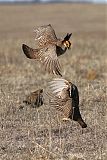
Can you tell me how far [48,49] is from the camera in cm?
744

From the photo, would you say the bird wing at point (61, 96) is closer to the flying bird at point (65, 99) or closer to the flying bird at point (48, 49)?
the flying bird at point (65, 99)

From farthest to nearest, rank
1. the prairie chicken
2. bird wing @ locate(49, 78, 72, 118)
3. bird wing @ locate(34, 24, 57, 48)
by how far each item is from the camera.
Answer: the prairie chicken < bird wing @ locate(34, 24, 57, 48) < bird wing @ locate(49, 78, 72, 118)

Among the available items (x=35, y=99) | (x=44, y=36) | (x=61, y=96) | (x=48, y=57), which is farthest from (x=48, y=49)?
(x=35, y=99)

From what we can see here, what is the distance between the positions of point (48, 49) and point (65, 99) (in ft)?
2.78

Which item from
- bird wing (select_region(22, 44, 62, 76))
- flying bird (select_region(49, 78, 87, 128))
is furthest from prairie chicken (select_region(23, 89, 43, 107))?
flying bird (select_region(49, 78, 87, 128))

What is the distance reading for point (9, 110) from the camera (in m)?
8.12

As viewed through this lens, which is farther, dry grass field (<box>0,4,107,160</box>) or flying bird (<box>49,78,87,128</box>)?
flying bird (<box>49,78,87,128</box>)

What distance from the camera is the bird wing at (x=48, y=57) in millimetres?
7152

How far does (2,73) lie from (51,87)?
18.4 feet

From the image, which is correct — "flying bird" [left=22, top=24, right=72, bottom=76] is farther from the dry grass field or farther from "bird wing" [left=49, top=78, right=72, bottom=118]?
the dry grass field

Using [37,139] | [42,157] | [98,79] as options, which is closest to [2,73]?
[98,79]

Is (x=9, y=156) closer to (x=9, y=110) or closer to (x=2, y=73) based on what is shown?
(x=9, y=110)

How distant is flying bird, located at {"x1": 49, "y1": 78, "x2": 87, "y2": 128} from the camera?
6.89 m

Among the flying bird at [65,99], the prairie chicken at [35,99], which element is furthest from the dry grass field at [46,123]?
the flying bird at [65,99]
